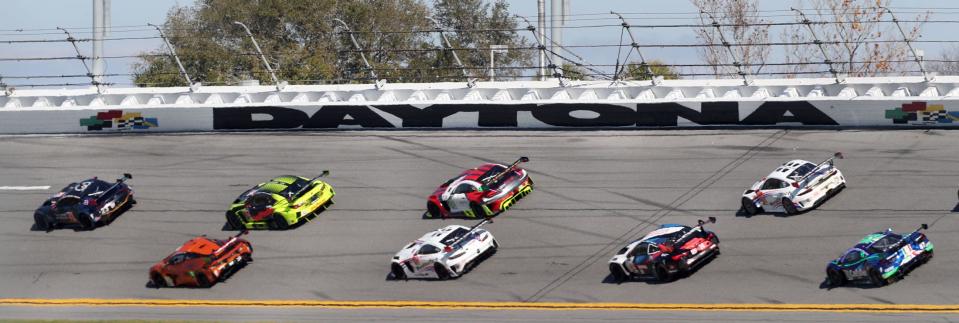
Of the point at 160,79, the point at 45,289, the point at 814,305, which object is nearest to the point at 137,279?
the point at 45,289

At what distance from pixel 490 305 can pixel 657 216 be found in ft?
18.9

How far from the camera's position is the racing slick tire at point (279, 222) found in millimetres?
28297

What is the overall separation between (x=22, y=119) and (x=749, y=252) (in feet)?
83.2

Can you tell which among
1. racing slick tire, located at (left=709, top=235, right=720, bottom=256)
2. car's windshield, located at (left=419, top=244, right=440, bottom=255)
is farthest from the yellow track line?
racing slick tire, located at (left=709, top=235, right=720, bottom=256)

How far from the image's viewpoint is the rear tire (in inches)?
1114

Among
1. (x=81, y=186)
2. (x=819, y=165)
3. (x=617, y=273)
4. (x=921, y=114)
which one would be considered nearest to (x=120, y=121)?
(x=81, y=186)

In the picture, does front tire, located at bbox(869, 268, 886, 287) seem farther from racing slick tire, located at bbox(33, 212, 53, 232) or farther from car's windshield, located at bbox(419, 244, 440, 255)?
racing slick tire, located at bbox(33, 212, 53, 232)

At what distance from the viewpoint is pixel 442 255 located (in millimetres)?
24453

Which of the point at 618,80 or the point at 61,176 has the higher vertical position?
the point at 618,80

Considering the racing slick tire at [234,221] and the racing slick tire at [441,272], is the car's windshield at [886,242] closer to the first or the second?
the racing slick tire at [441,272]

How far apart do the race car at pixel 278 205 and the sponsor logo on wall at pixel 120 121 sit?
1055 cm

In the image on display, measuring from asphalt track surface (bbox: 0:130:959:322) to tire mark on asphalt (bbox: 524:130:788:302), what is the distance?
64 mm

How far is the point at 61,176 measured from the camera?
33.8 meters

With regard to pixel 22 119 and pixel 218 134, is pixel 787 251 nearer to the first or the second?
pixel 218 134
